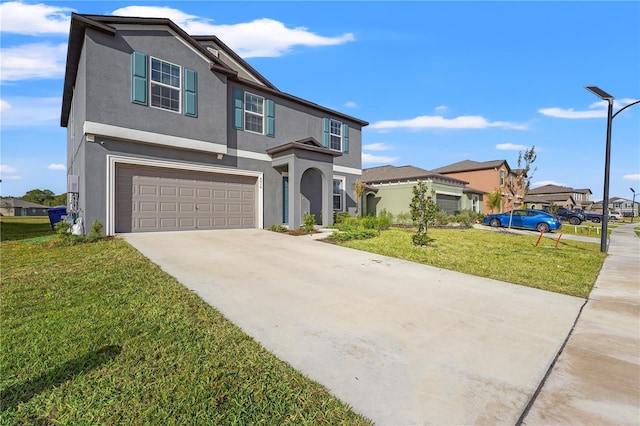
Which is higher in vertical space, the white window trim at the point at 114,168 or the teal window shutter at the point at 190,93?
the teal window shutter at the point at 190,93

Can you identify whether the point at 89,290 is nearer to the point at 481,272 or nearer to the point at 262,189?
the point at 481,272

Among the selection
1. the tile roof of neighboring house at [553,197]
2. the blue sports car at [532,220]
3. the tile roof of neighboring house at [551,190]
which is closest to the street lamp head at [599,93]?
the blue sports car at [532,220]

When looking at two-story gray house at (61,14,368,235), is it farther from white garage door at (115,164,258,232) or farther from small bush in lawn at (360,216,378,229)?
small bush in lawn at (360,216,378,229)

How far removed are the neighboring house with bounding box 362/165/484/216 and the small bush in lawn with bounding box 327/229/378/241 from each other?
966cm

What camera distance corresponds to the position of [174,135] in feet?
38.4

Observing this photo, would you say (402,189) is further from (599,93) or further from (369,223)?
(599,93)

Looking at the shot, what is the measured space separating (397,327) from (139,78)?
477 inches

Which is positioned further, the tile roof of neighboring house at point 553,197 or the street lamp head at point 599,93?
the tile roof of neighboring house at point 553,197

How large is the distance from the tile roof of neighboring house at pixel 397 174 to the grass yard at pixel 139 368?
19.7m

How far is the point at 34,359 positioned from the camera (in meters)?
2.79

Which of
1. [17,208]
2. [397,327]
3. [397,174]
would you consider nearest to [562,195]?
[397,174]

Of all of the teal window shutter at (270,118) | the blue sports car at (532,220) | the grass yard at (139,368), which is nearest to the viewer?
the grass yard at (139,368)

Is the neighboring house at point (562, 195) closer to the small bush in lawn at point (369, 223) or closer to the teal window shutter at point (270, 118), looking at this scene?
the small bush in lawn at point (369, 223)

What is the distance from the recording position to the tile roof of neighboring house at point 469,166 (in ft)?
113
